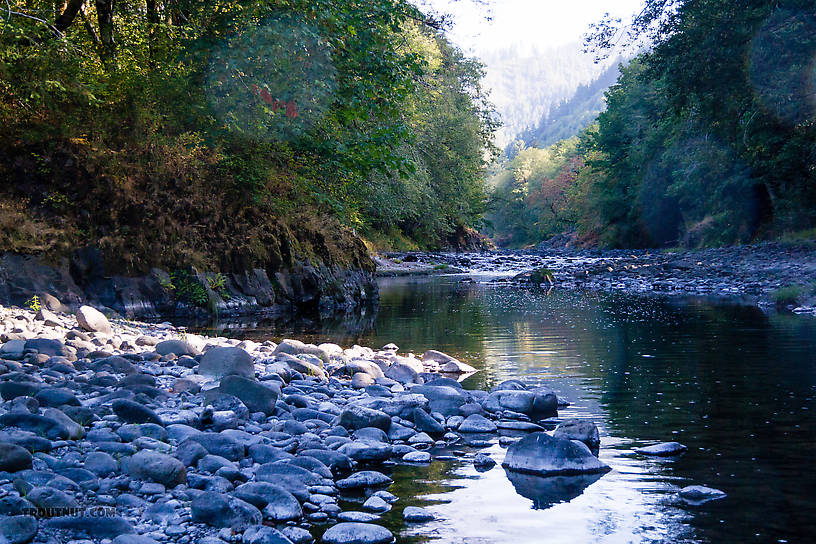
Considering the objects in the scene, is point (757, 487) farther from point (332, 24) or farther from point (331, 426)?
point (332, 24)

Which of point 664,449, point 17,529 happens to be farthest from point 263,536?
point 664,449

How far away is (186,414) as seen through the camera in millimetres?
5734

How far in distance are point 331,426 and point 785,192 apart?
29756mm


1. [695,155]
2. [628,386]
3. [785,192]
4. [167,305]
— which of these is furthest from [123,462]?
[695,155]

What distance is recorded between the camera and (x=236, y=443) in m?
4.95

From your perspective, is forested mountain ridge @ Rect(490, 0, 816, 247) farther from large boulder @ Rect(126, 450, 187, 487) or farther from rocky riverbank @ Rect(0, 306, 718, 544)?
large boulder @ Rect(126, 450, 187, 487)

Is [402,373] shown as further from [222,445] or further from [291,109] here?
[291,109]

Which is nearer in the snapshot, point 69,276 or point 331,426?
point 331,426

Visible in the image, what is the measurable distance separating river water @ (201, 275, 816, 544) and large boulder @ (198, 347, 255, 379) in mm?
2360

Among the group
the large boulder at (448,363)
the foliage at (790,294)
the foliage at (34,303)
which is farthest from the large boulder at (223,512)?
the foliage at (790,294)

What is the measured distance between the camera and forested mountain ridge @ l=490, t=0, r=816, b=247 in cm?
1736

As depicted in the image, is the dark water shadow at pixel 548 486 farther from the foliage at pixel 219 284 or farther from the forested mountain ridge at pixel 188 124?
the foliage at pixel 219 284

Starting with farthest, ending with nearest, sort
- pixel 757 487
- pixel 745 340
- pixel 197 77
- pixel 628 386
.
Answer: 1. pixel 197 77
2. pixel 745 340
3. pixel 628 386
4. pixel 757 487

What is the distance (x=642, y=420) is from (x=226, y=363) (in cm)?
404
